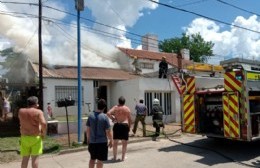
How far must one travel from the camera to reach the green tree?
59.8 metres

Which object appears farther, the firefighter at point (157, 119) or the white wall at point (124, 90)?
the white wall at point (124, 90)

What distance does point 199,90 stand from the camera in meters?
12.3

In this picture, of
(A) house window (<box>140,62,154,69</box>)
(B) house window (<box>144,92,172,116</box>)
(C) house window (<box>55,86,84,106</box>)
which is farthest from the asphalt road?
(A) house window (<box>140,62,154,69</box>)

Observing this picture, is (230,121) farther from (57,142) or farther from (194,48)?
(194,48)

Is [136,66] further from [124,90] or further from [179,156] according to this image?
[179,156]

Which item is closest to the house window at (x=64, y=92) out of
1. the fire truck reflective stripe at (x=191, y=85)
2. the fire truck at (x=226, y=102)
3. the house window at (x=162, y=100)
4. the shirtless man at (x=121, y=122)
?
the house window at (x=162, y=100)

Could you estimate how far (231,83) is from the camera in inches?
425

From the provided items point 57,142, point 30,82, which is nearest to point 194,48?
point 30,82

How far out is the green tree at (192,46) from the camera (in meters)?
59.8

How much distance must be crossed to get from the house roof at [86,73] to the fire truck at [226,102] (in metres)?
9.92

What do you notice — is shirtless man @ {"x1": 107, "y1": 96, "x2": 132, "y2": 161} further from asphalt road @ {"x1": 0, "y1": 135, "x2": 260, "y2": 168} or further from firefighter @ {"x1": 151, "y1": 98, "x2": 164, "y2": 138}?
firefighter @ {"x1": 151, "y1": 98, "x2": 164, "y2": 138}

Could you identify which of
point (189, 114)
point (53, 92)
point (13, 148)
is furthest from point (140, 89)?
point (13, 148)

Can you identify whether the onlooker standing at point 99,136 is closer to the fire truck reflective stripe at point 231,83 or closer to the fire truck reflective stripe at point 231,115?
the fire truck reflective stripe at point 231,115

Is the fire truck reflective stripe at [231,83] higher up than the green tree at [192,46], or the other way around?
the green tree at [192,46]
